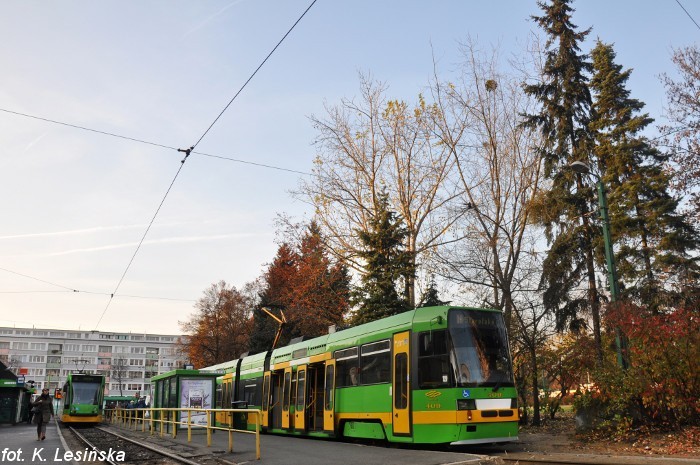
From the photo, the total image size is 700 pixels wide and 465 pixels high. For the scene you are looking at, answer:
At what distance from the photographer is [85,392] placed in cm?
3731

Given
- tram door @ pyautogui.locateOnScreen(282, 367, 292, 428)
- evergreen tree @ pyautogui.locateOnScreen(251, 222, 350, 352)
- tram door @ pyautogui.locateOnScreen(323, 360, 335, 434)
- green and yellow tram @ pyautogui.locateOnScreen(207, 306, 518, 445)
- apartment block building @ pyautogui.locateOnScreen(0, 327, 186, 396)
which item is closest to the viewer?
green and yellow tram @ pyautogui.locateOnScreen(207, 306, 518, 445)

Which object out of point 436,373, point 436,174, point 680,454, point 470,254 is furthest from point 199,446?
point 436,174

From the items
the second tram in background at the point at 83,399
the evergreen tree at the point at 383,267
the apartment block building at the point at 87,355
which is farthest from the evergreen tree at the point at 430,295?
the apartment block building at the point at 87,355

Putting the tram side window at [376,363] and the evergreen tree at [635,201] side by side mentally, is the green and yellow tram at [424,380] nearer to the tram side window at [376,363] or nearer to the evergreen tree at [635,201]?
the tram side window at [376,363]

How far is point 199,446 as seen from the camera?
51.4 ft

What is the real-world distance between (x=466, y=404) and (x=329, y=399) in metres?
5.38

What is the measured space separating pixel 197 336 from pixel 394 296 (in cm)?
3933

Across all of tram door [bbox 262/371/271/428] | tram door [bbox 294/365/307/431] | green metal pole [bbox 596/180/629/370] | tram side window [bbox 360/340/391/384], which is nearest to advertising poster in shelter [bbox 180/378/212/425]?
tram door [bbox 262/371/271/428]

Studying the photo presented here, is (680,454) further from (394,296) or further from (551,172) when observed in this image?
(394,296)

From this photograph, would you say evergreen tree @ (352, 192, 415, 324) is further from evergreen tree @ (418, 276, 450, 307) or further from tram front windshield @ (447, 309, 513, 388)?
tram front windshield @ (447, 309, 513, 388)

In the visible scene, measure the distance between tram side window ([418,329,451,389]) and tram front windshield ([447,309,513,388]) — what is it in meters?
0.16

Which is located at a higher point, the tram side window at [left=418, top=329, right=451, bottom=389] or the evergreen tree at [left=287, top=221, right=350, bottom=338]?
the evergreen tree at [left=287, top=221, right=350, bottom=338]

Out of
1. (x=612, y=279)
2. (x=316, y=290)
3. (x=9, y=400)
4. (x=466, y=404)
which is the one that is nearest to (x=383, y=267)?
(x=316, y=290)

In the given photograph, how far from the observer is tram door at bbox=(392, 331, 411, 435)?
1315 cm
